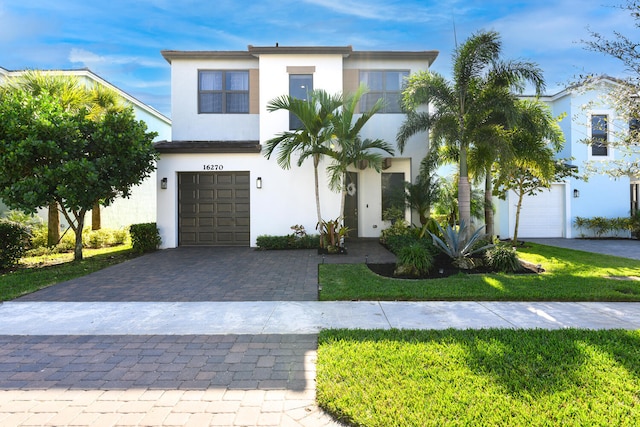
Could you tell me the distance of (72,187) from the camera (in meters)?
8.77

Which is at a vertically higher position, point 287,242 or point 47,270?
point 287,242

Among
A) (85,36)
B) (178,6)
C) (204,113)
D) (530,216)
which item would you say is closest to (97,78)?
(85,36)

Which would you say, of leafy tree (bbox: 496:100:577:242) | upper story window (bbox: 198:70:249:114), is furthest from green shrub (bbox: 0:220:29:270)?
leafy tree (bbox: 496:100:577:242)

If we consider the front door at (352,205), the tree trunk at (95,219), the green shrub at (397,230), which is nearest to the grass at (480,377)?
the green shrub at (397,230)

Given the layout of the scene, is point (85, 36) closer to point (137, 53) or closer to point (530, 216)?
point (137, 53)

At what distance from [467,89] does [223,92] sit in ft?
30.4

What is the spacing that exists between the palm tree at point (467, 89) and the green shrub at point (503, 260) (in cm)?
109

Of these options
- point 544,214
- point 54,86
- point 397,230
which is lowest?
point 397,230

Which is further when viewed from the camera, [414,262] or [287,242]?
[287,242]

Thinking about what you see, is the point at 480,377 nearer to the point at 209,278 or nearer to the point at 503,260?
the point at 503,260

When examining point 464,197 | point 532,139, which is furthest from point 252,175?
point 532,139

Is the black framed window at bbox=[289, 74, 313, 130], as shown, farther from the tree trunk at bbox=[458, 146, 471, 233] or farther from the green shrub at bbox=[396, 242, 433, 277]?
the green shrub at bbox=[396, 242, 433, 277]

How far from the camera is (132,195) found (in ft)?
57.4

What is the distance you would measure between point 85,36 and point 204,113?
5.83 meters
